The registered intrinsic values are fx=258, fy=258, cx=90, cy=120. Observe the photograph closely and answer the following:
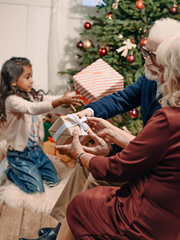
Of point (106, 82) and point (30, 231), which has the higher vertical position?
point (106, 82)

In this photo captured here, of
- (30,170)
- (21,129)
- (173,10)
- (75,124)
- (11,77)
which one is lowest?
(30,170)

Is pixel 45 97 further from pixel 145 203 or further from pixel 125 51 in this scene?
pixel 145 203

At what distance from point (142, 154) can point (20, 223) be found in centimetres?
122

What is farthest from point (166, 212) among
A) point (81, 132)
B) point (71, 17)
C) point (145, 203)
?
point (71, 17)

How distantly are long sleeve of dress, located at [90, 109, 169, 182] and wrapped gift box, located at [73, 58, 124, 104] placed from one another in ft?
3.19

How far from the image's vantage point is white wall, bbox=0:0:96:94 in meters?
3.18

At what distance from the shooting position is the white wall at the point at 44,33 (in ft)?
10.4

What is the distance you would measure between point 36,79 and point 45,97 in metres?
1.16

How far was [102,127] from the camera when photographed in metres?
1.46

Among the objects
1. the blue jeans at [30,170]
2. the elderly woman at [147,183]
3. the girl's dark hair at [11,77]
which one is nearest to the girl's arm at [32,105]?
the girl's dark hair at [11,77]

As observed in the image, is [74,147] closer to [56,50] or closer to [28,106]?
[28,106]

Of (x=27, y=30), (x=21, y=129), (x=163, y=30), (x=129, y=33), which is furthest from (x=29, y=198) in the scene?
(x=27, y=30)

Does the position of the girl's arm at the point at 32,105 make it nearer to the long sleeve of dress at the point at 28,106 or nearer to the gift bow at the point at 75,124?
the long sleeve of dress at the point at 28,106

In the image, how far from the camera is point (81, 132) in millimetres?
1325
